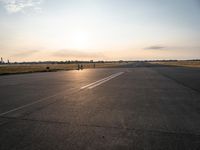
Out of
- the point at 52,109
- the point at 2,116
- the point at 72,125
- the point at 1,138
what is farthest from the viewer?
the point at 52,109

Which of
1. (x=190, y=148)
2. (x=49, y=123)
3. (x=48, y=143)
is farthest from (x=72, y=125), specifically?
(x=190, y=148)

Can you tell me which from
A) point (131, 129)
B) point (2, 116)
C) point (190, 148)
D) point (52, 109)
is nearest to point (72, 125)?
point (131, 129)

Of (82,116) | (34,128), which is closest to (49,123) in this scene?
(34,128)

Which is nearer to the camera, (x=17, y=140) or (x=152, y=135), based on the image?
(x=17, y=140)

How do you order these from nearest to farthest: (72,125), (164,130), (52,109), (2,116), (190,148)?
(190,148) < (164,130) < (72,125) < (2,116) < (52,109)

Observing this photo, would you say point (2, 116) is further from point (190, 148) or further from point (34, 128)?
point (190, 148)

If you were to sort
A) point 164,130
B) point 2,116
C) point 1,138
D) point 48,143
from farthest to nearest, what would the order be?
point 2,116
point 164,130
point 1,138
point 48,143

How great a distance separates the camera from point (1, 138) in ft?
12.0

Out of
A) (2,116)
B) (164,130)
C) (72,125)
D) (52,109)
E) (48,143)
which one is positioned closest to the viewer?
(48,143)

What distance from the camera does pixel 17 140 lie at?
3.56 meters

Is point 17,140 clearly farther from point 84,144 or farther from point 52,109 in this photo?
point 52,109

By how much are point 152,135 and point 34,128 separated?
8.39 feet

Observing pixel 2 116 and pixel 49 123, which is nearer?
pixel 49 123

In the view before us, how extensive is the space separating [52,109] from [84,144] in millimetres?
2909
